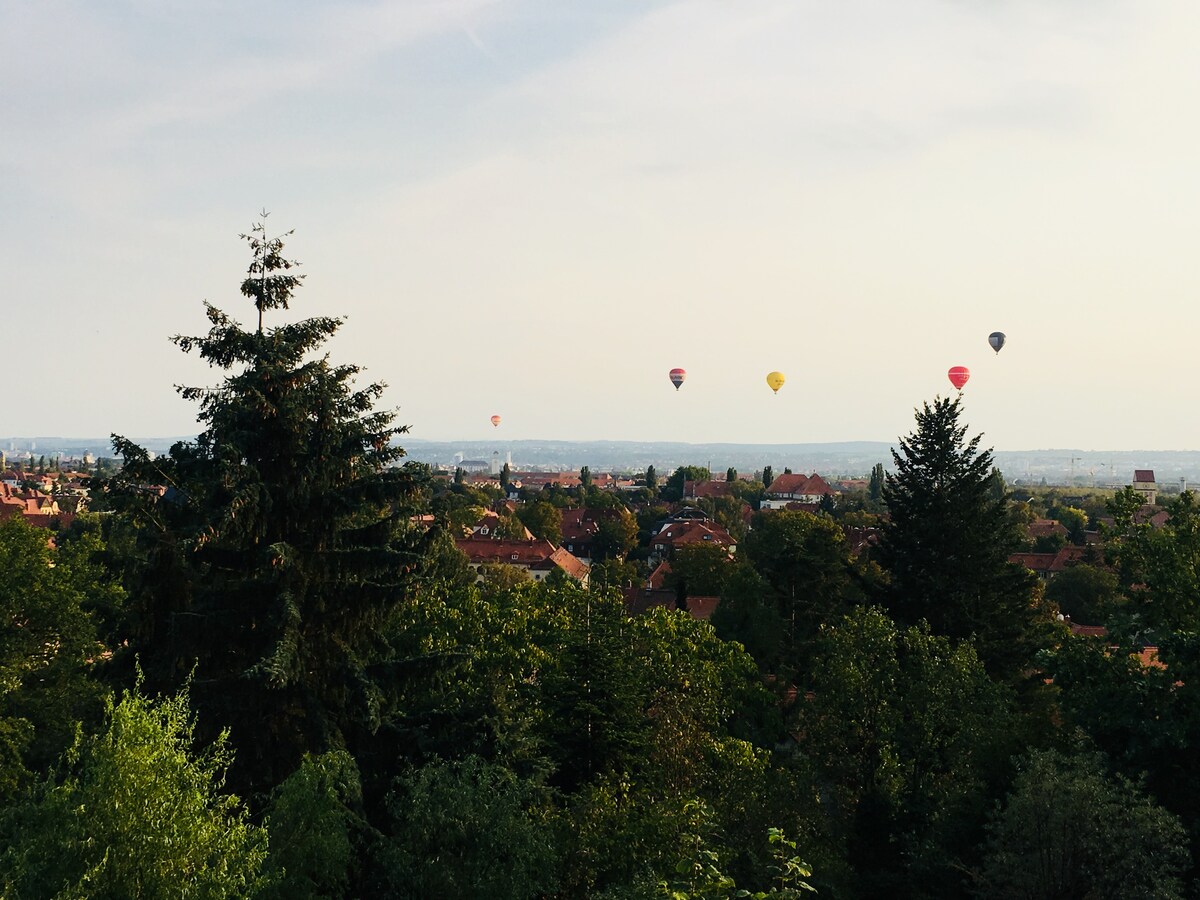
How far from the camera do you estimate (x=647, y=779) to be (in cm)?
2161

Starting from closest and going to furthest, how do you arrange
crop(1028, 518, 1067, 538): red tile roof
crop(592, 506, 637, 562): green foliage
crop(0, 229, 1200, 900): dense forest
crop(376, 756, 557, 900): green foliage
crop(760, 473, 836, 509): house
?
crop(0, 229, 1200, 900): dense forest < crop(376, 756, 557, 900): green foliage < crop(1028, 518, 1067, 538): red tile roof < crop(592, 506, 637, 562): green foliage < crop(760, 473, 836, 509): house

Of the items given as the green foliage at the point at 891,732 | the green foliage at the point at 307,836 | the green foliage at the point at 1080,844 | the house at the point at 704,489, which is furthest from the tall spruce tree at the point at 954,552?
the house at the point at 704,489

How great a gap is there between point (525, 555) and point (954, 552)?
58.7 m

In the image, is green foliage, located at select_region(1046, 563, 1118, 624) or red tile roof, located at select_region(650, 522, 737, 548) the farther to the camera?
red tile roof, located at select_region(650, 522, 737, 548)

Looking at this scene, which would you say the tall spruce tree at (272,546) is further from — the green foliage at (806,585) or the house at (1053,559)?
the house at (1053,559)

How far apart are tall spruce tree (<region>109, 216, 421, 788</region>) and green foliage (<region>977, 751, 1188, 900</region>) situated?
10330 millimetres

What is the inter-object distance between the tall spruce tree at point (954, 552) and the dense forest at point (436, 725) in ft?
14.1

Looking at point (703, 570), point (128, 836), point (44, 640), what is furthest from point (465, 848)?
point (703, 570)

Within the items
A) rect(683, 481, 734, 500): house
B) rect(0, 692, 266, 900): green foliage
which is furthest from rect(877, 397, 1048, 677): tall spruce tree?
rect(683, 481, 734, 500): house

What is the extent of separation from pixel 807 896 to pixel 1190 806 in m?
6.60

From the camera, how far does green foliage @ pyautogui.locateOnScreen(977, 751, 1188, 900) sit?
14516 millimetres

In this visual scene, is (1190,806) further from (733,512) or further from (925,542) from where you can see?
(733,512)

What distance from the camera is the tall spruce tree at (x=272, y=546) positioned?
57.9 ft

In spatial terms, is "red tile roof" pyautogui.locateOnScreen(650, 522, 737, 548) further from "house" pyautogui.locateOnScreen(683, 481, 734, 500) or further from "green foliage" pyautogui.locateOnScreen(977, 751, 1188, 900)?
"green foliage" pyautogui.locateOnScreen(977, 751, 1188, 900)
